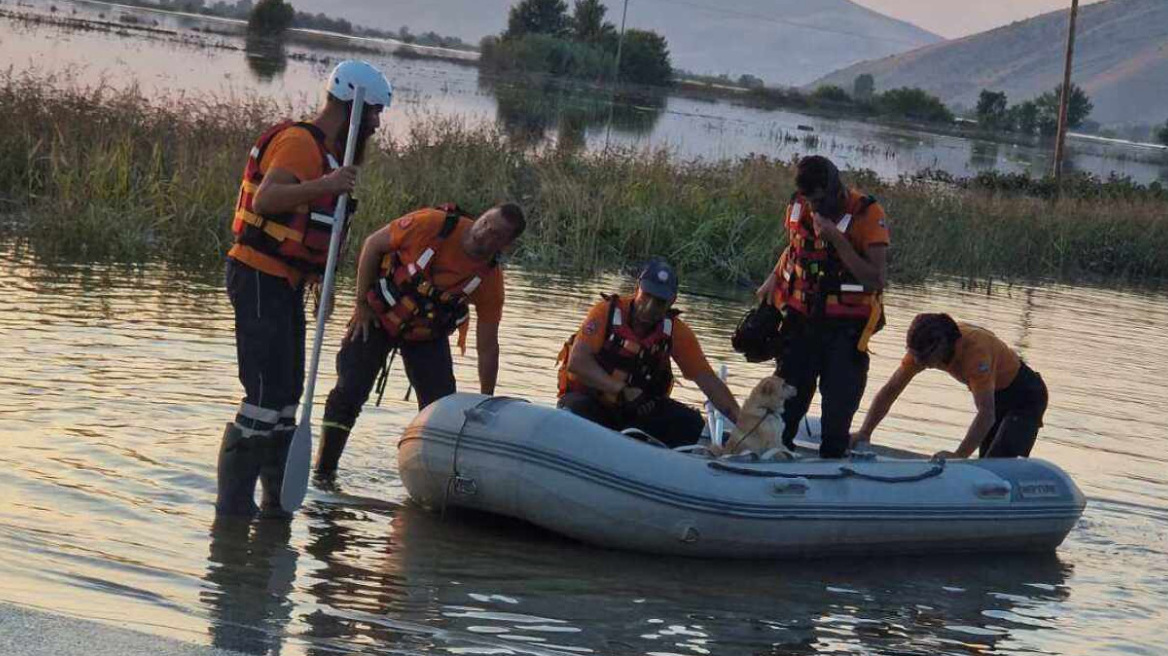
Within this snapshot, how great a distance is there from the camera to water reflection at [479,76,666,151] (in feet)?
93.3

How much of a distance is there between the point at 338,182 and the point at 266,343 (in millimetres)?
671

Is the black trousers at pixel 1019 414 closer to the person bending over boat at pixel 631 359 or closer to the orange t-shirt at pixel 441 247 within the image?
the person bending over boat at pixel 631 359

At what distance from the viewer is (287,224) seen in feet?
20.8

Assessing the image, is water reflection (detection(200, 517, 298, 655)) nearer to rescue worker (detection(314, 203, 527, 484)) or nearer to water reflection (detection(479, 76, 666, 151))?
rescue worker (detection(314, 203, 527, 484))

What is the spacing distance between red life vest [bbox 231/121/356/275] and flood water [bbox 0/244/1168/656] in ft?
3.68

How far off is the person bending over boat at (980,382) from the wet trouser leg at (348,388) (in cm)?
237

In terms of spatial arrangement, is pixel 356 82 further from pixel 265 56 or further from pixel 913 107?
pixel 913 107

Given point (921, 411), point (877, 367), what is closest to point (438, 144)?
point (877, 367)

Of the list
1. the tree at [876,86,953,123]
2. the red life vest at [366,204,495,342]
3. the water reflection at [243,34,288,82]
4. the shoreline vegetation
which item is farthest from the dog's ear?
the tree at [876,86,953,123]

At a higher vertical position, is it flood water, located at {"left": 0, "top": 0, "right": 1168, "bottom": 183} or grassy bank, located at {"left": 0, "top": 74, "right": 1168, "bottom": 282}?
flood water, located at {"left": 0, "top": 0, "right": 1168, "bottom": 183}

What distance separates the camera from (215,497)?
23.6 feet

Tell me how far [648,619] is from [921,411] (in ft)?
16.8

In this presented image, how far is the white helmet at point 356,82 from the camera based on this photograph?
6.44 meters

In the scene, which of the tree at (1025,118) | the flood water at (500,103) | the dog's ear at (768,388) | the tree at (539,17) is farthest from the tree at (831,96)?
the dog's ear at (768,388)
